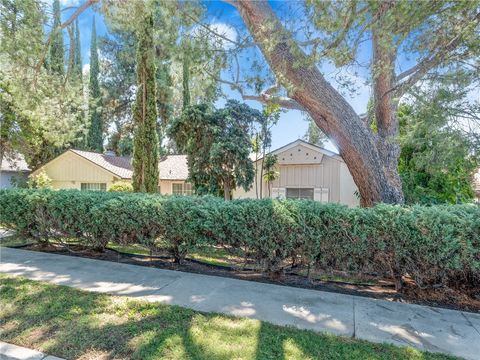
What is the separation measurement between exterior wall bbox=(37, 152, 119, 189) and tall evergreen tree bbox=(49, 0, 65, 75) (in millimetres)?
7169

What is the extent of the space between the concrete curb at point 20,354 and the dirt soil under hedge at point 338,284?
2.75 meters

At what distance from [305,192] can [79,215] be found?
35.2 ft

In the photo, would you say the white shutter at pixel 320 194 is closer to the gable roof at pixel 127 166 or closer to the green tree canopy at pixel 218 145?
the green tree canopy at pixel 218 145

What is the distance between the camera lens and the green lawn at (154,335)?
263 cm

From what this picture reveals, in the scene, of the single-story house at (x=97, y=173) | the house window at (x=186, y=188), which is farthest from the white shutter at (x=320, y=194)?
the house window at (x=186, y=188)

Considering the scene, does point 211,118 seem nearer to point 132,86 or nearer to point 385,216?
point 385,216

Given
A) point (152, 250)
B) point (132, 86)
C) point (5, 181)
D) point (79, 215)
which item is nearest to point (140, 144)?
point (79, 215)

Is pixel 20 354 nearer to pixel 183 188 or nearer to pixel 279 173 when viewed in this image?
pixel 279 173

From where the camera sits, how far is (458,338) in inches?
121

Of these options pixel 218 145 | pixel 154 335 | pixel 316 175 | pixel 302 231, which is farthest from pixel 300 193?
pixel 154 335

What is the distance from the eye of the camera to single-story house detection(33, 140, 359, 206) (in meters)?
13.4

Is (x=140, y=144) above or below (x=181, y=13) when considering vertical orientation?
below

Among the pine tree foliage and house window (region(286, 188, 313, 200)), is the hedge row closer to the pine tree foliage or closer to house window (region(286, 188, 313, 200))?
the pine tree foliage

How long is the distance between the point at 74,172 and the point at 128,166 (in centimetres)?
322
